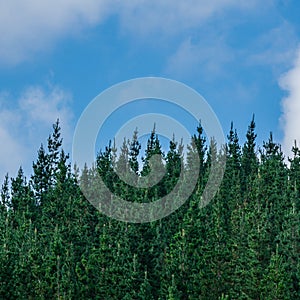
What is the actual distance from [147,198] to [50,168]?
64.1 feet

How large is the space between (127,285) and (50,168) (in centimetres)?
2913

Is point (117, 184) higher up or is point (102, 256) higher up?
point (117, 184)

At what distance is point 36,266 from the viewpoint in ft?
134

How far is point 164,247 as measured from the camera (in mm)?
46688

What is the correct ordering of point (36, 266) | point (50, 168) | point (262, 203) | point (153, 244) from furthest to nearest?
point (50, 168)
point (262, 203)
point (153, 244)
point (36, 266)

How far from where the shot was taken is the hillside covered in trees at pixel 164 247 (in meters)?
39.4

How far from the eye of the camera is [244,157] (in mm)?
71312

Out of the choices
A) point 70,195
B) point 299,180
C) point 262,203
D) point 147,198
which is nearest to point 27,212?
point 70,195

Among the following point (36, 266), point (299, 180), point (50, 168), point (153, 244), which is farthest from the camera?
point (50, 168)

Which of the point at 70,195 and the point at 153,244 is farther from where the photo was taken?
the point at 70,195

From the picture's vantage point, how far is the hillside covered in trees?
39375 millimetres

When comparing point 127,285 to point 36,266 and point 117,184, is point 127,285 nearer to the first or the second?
point 36,266

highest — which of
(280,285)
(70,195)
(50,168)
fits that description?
(50,168)

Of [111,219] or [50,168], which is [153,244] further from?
[50,168]
